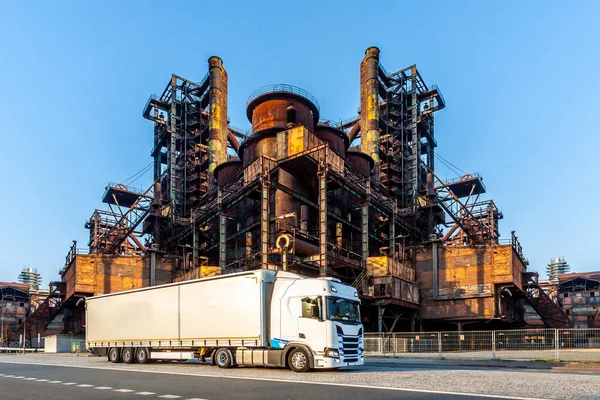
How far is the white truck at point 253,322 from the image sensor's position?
17.1 meters

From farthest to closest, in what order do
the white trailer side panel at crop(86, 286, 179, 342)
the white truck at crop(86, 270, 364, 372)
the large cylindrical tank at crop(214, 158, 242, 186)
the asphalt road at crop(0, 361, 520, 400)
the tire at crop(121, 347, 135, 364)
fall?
the large cylindrical tank at crop(214, 158, 242, 186) < the tire at crop(121, 347, 135, 364) < the white trailer side panel at crop(86, 286, 179, 342) < the white truck at crop(86, 270, 364, 372) < the asphalt road at crop(0, 361, 520, 400)

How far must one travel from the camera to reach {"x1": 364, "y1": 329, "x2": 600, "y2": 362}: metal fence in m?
24.0

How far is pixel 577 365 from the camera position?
2089 cm

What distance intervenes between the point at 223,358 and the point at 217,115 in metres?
51.2

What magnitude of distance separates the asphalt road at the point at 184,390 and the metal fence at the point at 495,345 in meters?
15.0

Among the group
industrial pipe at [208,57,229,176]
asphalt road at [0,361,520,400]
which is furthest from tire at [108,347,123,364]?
industrial pipe at [208,57,229,176]

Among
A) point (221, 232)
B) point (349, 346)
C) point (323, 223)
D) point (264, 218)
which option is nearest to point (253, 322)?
point (349, 346)

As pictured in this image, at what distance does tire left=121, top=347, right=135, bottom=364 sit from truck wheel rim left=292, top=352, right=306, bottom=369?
9273 mm

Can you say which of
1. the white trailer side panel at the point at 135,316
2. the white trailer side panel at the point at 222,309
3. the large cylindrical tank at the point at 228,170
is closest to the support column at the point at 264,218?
the large cylindrical tank at the point at 228,170

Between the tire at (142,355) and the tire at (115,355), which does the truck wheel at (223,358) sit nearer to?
the tire at (142,355)

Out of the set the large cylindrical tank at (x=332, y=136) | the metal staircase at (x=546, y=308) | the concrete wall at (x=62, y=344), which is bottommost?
the concrete wall at (x=62, y=344)

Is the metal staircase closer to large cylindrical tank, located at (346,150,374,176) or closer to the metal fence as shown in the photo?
large cylindrical tank, located at (346,150,374,176)

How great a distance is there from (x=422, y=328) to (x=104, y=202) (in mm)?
45347

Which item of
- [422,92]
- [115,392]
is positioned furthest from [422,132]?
[115,392]
